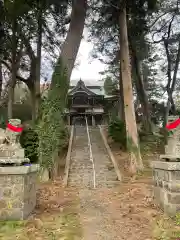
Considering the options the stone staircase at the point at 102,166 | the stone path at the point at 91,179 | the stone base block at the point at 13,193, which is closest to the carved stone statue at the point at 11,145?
the stone base block at the point at 13,193

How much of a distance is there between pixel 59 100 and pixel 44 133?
137 cm

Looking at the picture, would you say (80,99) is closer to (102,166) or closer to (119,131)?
(119,131)

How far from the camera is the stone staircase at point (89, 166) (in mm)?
9008

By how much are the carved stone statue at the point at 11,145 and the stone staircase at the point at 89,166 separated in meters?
3.95

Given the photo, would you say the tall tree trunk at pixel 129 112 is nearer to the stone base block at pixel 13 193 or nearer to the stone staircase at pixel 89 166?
the stone staircase at pixel 89 166

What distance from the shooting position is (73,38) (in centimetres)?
1040

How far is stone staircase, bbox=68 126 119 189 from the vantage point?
901 cm

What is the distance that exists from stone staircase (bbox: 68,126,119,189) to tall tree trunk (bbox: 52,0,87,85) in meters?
3.55

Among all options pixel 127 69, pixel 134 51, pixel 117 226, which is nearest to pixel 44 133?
pixel 127 69

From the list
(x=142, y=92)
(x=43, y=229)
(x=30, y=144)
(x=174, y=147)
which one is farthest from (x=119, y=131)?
(x=43, y=229)

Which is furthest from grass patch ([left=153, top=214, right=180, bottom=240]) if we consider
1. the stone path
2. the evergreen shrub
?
the evergreen shrub

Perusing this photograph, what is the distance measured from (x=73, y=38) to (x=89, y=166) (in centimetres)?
508

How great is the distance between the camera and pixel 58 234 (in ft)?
13.3

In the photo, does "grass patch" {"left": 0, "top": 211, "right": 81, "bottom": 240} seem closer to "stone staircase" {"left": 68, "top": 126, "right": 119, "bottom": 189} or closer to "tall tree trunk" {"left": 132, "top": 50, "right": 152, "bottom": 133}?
"stone staircase" {"left": 68, "top": 126, "right": 119, "bottom": 189}
